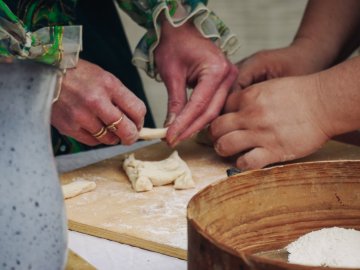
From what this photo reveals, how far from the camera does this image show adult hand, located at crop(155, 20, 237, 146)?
1486 mm

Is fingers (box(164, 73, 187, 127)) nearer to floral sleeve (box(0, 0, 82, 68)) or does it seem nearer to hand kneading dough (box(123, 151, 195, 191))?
hand kneading dough (box(123, 151, 195, 191))

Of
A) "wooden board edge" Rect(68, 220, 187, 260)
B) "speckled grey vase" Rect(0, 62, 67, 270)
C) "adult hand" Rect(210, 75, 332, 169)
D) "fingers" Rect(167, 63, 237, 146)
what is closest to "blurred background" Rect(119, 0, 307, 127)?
"fingers" Rect(167, 63, 237, 146)

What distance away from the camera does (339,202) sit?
87 centimetres

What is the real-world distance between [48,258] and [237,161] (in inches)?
32.9

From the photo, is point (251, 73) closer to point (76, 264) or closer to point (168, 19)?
point (168, 19)

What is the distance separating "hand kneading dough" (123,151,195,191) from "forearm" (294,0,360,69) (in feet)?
1.64

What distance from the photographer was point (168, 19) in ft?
4.98

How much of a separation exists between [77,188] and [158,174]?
16cm

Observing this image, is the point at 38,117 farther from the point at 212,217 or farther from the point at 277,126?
the point at 277,126

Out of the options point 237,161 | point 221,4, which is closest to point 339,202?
point 237,161

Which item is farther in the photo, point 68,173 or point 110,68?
point 110,68

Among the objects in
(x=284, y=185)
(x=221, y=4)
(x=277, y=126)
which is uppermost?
(x=284, y=185)

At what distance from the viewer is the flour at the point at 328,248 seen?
77 centimetres

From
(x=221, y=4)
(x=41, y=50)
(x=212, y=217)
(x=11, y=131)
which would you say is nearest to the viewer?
(x=11, y=131)
